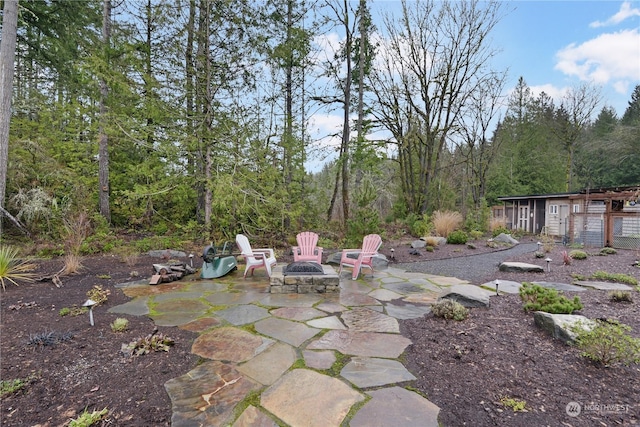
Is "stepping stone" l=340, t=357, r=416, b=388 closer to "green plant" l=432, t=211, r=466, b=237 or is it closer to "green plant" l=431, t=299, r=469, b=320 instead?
"green plant" l=431, t=299, r=469, b=320

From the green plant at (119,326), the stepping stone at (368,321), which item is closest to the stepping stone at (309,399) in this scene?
the stepping stone at (368,321)

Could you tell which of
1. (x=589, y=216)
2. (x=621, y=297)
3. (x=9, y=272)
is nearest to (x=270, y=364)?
(x=621, y=297)

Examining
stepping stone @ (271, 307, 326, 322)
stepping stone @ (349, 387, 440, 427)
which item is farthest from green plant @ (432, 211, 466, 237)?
stepping stone @ (349, 387, 440, 427)

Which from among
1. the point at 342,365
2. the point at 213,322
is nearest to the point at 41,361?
the point at 213,322

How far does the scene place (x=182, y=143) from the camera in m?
6.00

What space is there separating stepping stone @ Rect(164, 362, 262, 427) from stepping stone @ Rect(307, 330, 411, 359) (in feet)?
2.17

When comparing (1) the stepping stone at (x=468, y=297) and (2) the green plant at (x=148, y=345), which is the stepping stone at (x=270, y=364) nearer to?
(2) the green plant at (x=148, y=345)

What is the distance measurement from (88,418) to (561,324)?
3.10 metres

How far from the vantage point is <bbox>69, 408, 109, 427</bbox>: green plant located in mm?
1345

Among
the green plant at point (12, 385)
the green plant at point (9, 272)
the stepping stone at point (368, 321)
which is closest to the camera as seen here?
the green plant at point (12, 385)

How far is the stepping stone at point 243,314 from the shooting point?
9.42ft

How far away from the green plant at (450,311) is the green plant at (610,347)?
929 millimetres
